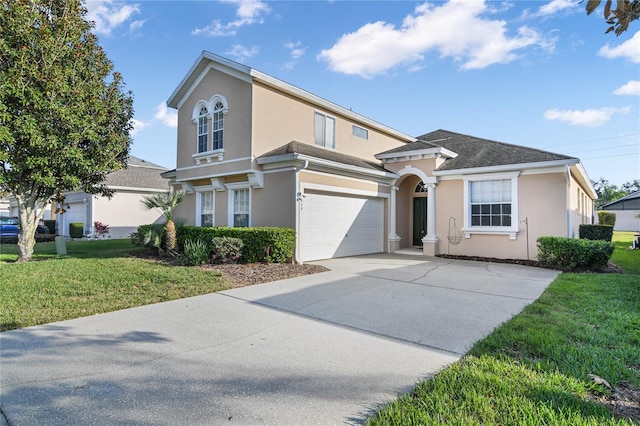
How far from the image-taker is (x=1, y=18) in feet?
32.6

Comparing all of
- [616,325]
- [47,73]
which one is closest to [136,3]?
[47,73]

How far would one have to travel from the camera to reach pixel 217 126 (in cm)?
1355

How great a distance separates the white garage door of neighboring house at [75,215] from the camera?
2286 centimetres

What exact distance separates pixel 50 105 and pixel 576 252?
16230 millimetres

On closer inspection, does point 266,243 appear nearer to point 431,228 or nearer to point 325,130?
point 325,130

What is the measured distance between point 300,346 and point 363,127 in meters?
13.7

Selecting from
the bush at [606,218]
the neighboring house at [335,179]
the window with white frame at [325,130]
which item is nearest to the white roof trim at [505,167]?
the neighboring house at [335,179]

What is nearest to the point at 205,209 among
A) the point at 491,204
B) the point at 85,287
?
the point at 85,287

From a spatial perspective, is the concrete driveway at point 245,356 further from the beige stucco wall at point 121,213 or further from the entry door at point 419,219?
the beige stucco wall at point 121,213

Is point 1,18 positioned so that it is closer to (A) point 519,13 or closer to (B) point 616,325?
(A) point 519,13

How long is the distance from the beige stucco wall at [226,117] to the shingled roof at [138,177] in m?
8.90

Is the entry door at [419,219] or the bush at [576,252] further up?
the entry door at [419,219]

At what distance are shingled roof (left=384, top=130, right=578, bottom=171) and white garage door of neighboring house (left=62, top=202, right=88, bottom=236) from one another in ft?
68.5

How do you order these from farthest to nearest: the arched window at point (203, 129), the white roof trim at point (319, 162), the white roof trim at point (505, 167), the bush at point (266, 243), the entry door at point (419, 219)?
the entry door at point (419, 219), the arched window at point (203, 129), the white roof trim at point (505, 167), the white roof trim at point (319, 162), the bush at point (266, 243)
